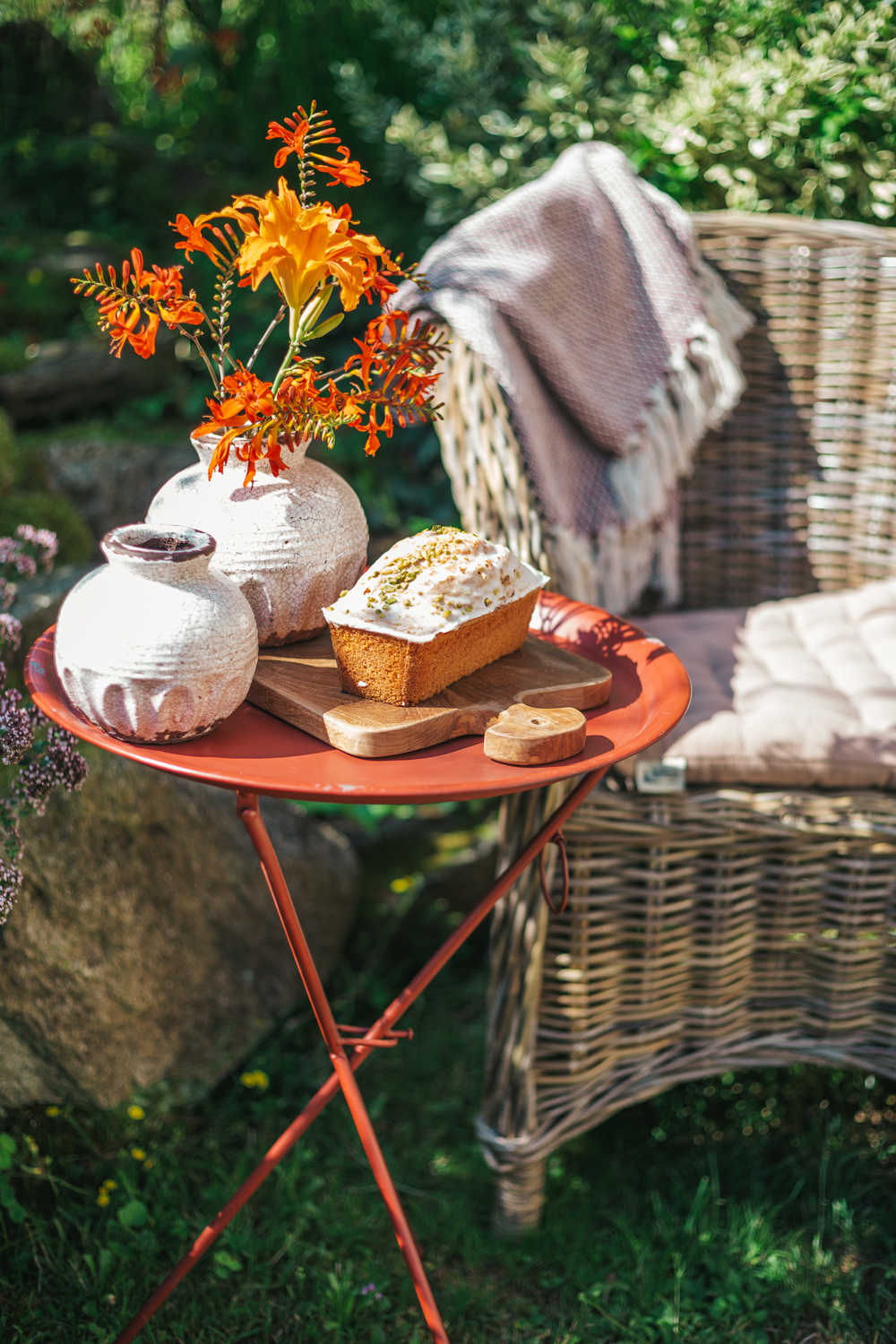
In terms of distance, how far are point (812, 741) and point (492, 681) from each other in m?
0.53

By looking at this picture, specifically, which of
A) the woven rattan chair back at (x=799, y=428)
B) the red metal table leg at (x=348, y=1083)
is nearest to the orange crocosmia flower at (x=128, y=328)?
the red metal table leg at (x=348, y=1083)

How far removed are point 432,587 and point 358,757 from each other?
19 cm

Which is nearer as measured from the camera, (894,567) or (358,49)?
(894,567)

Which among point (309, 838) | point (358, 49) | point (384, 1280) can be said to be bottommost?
point (384, 1280)

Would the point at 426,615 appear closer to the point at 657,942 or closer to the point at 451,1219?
the point at 657,942

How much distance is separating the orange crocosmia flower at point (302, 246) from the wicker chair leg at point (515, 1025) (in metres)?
0.69

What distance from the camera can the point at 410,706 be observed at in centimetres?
102

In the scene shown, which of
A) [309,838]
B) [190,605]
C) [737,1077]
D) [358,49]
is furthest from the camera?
[358,49]

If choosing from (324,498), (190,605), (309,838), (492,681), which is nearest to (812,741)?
(492,681)

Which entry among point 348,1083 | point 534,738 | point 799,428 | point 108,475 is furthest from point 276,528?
point 108,475

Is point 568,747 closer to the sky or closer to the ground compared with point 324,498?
closer to the ground

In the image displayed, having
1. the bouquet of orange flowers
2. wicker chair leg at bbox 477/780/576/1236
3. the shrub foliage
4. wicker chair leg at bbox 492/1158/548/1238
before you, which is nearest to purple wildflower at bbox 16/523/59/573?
the bouquet of orange flowers

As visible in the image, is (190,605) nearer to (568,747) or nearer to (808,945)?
(568,747)

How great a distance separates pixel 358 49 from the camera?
272cm
